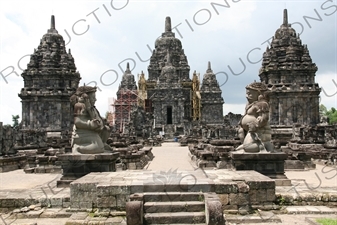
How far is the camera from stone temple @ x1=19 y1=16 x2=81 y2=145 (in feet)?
117

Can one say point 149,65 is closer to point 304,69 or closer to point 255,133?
point 304,69

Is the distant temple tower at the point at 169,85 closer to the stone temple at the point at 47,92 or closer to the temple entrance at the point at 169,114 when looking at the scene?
the temple entrance at the point at 169,114

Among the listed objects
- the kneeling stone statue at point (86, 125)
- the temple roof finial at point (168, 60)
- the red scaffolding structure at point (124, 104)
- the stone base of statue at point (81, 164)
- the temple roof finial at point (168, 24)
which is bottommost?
the stone base of statue at point (81, 164)

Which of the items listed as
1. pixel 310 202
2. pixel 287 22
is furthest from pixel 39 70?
pixel 310 202

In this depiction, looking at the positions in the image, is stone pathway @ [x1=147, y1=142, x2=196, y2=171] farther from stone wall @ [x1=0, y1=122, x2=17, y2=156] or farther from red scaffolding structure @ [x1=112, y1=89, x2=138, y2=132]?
red scaffolding structure @ [x1=112, y1=89, x2=138, y2=132]

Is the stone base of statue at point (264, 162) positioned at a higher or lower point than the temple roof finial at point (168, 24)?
lower

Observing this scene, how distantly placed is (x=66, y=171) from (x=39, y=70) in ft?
98.1

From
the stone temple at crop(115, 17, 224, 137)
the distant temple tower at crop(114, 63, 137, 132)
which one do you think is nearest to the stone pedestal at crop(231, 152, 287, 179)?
the stone temple at crop(115, 17, 224, 137)

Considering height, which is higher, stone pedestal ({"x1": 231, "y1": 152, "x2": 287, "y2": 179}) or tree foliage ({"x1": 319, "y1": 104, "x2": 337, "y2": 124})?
tree foliage ({"x1": 319, "y1": 104, "x2": 337, "y2": 124})

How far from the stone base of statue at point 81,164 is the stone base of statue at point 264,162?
2.85m

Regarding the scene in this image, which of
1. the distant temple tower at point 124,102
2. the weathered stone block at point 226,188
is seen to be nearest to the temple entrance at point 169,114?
the distant temple tower at point 124,102

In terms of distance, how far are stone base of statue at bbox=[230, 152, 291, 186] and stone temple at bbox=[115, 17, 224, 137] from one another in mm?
41400

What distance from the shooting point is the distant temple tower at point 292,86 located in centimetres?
3325

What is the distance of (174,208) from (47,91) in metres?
32.0
